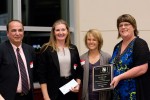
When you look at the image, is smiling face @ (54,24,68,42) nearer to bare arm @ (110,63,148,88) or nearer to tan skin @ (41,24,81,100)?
tan skin @ (41,24,81,100)

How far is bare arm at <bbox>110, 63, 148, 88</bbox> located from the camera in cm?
420

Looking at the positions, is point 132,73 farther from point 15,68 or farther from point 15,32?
point 15,32

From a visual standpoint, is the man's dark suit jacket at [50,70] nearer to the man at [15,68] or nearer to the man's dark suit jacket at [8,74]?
the man at [15,68]

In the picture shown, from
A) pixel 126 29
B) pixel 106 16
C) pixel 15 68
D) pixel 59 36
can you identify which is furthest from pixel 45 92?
pixel 106 16

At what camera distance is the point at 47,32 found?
613 centimetres

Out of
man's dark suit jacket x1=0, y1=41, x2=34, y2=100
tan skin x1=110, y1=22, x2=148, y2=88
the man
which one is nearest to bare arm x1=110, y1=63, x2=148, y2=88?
tan skin x1=110, y1=22, x2=148, y2=88

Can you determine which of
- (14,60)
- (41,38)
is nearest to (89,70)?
(14,60)

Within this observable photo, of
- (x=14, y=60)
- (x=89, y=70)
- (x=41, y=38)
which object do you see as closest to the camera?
(x=14, y=60)

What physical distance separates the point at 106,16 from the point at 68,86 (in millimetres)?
2541

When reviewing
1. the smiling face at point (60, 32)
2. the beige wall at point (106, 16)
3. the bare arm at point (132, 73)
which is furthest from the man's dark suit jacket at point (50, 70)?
the beige wall at point (106, 16)

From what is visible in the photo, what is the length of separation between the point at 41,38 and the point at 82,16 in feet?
2.89

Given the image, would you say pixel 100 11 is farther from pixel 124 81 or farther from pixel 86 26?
pixel 124 81

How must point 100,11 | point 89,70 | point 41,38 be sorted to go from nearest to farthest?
1. point 89,70
2. point 41,38
3. point 100,11

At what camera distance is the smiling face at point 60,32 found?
446 cm
